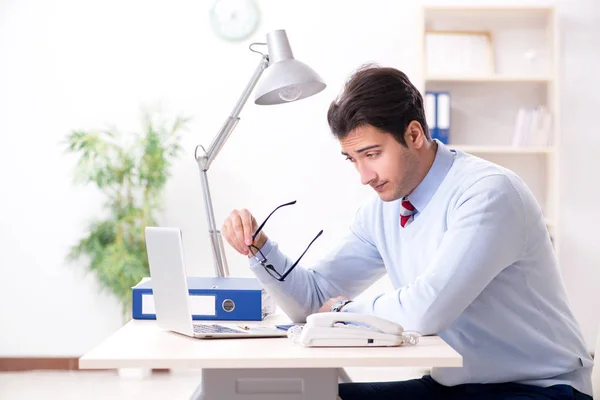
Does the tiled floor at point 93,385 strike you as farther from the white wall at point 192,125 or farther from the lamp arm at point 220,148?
the lamp arm at point 220,148

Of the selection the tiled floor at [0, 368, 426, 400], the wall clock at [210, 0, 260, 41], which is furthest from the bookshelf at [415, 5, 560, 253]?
the tiled floor at [0, 368, 426, 400]

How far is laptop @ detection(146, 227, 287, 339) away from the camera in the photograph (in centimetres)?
162

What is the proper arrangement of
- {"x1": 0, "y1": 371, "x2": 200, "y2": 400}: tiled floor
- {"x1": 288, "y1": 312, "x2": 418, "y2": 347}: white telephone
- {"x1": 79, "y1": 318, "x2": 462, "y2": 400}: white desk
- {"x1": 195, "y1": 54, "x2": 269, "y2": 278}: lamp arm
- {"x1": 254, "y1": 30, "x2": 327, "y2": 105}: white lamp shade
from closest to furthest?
{"x1": 79, "y1": 318, "x2": 462, "y2": 400}: white desk, {"x1": 288, "y1": 312, "x2": 418, "y2": 347}: white telephone, {"x1": 254, "y1": 30, "x2": 327, "y2": 105}: white lamp shade, {"x1": 195, "y1": 54, "x2": 269, "y2": 278}: lamp arm, {"x1": 0, "y1": 371, "x2": 200, "y2": 400}: tiled floor

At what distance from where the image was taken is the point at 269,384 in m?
1.59

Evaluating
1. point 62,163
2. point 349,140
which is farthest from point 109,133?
point 349,140

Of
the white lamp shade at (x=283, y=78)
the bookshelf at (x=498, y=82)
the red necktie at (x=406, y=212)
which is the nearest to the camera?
the red necktie at (x=406, y=212)

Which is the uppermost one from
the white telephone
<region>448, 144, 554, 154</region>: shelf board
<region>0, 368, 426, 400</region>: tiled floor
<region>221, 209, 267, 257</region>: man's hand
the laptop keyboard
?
<region>221, 209, 267, 257</region>: man's hand

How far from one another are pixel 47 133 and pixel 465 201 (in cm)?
324

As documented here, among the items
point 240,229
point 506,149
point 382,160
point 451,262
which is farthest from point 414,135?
point 506,149

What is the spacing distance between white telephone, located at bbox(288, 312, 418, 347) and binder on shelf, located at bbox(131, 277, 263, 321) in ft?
1.21

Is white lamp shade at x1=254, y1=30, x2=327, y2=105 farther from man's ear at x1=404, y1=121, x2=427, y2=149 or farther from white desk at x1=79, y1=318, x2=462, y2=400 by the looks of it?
white desk at x1=79, y1=318, x2=462, y2=400

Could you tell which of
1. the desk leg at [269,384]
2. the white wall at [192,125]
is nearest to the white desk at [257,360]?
the desk leg at [269,384]

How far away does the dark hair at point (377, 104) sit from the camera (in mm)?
1839

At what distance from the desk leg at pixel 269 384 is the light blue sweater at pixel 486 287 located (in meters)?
0.23
